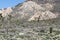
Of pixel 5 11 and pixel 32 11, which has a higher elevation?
pixel 5 11

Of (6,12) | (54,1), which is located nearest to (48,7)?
(54,1)

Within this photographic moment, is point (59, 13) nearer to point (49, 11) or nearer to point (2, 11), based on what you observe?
point (49, 11)

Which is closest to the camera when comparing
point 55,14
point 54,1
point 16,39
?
point 16,39

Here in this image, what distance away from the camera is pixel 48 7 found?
230 ft

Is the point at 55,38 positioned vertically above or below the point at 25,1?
below

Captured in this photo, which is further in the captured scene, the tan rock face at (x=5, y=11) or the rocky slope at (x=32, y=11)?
the tan rock face at (x=5, y=11)

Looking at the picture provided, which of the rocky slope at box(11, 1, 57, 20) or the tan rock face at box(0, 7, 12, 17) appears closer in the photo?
the rocky slope at box(11, 1, 57, 20)

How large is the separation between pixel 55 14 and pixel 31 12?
6.62m

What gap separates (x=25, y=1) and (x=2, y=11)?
8335mm

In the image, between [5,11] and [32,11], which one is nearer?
[32,11]

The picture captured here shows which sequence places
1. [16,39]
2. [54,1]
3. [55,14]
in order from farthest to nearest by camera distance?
1. [54,1]
2. [55,14]
3. [16,39]

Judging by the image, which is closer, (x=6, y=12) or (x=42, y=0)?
(x=6, y=12)

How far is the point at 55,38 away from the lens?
33062mm

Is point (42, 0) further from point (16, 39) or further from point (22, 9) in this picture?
point (16, 39)
